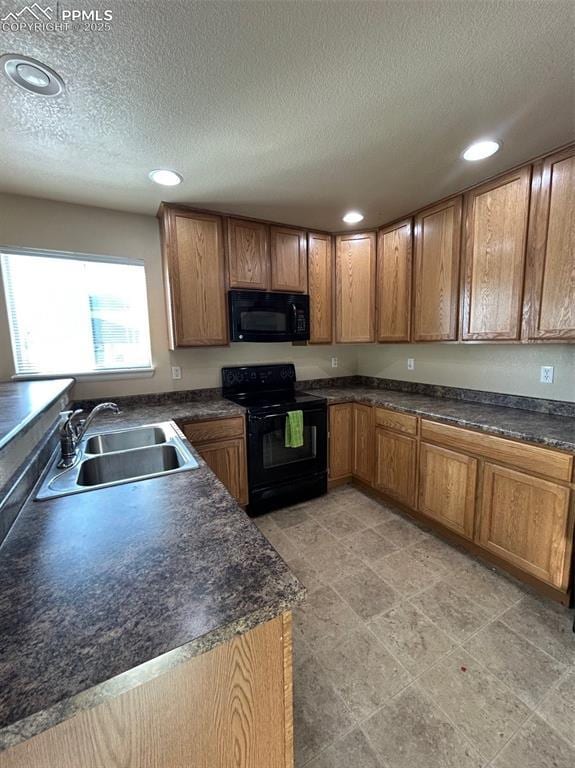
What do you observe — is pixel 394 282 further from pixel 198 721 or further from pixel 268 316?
pixel 198 721

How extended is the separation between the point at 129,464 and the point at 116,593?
103cm

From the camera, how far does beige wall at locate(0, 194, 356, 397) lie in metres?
2.17

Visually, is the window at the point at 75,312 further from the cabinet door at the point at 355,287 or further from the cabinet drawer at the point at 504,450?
the cabinet drawer at the point at 504,450

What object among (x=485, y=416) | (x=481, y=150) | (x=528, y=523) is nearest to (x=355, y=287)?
(x=481, y=150)

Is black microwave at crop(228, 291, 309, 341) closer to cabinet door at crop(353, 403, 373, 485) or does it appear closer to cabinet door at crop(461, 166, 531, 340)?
cabinet door at crop(353, 403, 373, 485)

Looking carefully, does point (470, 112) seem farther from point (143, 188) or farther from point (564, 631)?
point (564, 631)

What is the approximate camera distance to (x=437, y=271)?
2.39 m

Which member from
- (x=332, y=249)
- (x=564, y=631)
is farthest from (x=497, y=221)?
(x=564, y=631)

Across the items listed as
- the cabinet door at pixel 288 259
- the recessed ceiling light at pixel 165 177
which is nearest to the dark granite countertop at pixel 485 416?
the cabinet door at pixel 288 259

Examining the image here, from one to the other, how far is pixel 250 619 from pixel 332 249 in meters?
2.99

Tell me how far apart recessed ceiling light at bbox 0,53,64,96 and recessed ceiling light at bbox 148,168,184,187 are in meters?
0.65

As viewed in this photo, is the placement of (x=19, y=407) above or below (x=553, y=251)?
below

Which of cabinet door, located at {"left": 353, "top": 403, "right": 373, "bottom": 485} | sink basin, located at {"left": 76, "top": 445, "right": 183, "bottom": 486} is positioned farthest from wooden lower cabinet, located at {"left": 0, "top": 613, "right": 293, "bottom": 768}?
cabinet door, located at {"left": 353, "top": 403, "right": 373, "bottom": 485}

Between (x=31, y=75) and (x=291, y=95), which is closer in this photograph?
(x=31, y=75)
